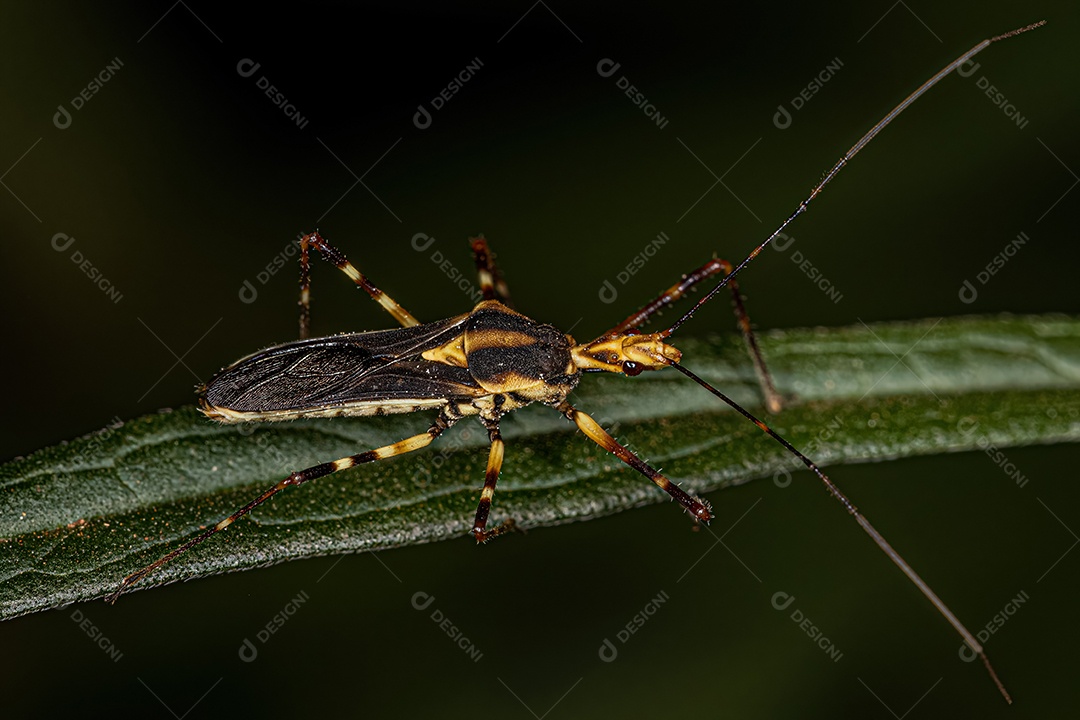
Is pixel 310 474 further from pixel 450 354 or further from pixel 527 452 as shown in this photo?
pixel 450 354

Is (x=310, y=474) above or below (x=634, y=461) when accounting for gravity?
above

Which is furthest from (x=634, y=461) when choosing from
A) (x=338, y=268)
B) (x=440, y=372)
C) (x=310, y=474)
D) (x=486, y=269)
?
(x=338, y=268)

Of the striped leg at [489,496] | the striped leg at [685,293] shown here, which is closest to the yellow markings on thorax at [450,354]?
the striped leg at [489,496]

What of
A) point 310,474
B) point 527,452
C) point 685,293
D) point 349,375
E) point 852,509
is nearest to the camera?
point 852,509

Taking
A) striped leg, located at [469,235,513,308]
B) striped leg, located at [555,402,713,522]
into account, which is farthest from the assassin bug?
striped leg, located at [469,235,513,308]

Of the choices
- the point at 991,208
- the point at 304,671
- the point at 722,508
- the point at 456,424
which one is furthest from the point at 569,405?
the point at 991,208

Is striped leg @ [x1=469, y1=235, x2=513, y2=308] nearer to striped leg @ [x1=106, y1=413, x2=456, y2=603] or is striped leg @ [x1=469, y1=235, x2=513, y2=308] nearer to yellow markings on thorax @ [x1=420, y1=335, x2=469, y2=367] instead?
yellow markings on thorax @ [x1=420, y1=335, x2=469, y2=367]

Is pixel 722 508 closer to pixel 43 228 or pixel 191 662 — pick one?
pixel 191 662
